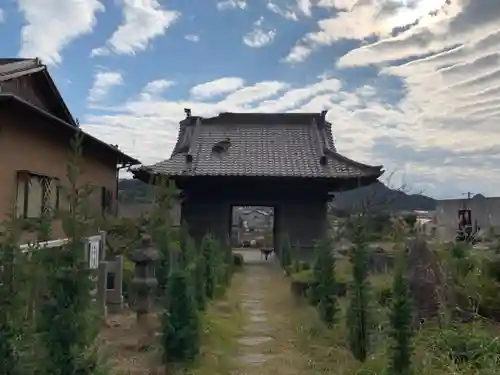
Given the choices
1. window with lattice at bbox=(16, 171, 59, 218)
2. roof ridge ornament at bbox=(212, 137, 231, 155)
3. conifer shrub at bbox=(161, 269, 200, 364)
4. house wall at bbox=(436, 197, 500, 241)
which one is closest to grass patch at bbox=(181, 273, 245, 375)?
conifer shrub at bbox=(161, 269, 200, 364)

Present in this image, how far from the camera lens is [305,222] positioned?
13.5 metres

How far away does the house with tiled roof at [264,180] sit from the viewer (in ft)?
42.1

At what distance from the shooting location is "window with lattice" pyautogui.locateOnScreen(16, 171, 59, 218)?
7.48 m

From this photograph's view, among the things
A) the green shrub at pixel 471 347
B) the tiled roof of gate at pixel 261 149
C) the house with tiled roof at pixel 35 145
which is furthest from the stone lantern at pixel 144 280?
the tiled roof of gate at pixel 261 149

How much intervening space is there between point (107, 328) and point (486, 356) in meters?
3.76

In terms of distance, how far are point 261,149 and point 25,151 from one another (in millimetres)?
7736

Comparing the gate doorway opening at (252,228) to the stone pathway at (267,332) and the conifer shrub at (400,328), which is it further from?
the conifer shrub at (400,328)

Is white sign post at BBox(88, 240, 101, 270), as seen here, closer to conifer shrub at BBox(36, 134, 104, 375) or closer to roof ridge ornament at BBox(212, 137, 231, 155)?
conifer shrub at BBox(36, 134, 104, 375)

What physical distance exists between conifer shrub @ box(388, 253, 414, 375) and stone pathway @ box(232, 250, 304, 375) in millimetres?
1003

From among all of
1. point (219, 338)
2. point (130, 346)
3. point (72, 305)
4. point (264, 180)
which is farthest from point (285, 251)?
point (72, 305)

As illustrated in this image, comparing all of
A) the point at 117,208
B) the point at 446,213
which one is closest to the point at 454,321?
the point at 117,208

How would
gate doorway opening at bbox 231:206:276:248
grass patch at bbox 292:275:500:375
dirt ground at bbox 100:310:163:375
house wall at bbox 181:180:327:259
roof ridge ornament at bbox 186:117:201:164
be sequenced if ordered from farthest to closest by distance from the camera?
gate doorway opening at bbox 231:206:276:248
roof ridge ornament at bbox 186:117:201:164
house wall at bbox 181:180:327:259
dirt ground at bbox 100:310:163:375
grass patch at bbox 292:275:500:375

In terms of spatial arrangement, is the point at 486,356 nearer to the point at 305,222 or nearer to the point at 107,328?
the point at 107,328

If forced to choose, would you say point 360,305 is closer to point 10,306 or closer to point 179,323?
point 179,323
